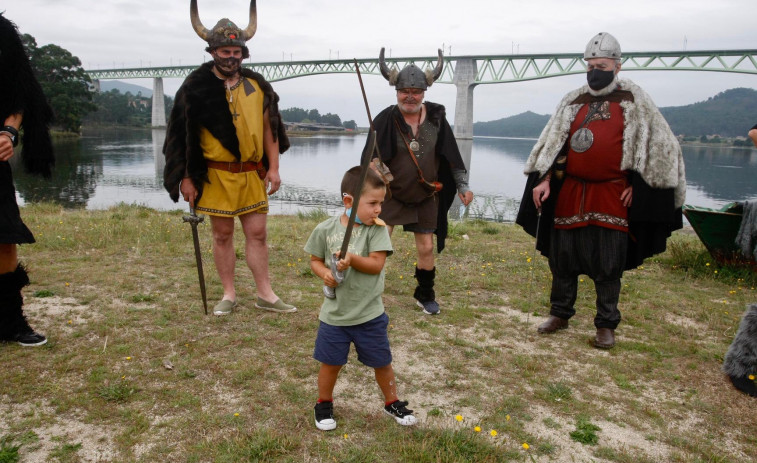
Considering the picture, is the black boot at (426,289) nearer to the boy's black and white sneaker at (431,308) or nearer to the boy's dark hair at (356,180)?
the boy's black and white sneaker at (431,308)

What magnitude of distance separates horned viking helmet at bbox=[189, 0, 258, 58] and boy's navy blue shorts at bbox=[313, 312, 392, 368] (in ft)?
7.62

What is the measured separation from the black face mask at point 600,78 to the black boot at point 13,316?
14.0ft

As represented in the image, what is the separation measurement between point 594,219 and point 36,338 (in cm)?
401

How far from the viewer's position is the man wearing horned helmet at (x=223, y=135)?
384 centimetres

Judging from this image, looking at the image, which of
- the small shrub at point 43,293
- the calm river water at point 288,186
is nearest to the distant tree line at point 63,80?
the calm river water at point 288,186

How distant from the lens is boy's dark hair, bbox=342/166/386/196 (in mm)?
2541

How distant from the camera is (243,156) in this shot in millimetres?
4000

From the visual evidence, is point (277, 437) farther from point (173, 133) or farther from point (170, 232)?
point (170, 232)

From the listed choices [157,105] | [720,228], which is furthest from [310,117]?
[720,228]

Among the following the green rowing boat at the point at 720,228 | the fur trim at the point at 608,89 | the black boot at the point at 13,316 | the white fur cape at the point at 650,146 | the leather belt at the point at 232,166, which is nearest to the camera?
the black boot at the point at 13,316

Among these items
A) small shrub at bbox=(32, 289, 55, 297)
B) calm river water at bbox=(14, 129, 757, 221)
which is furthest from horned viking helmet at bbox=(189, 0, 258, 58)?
calm river water at bbox=(14, 129, 757, 221)

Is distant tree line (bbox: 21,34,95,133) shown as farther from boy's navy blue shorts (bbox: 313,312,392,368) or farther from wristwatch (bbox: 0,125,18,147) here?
boy's navy blue shorts (bbox: 313,312,392,368)

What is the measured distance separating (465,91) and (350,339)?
61.2 metres

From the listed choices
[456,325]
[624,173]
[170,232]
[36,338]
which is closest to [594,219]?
[624,173]
